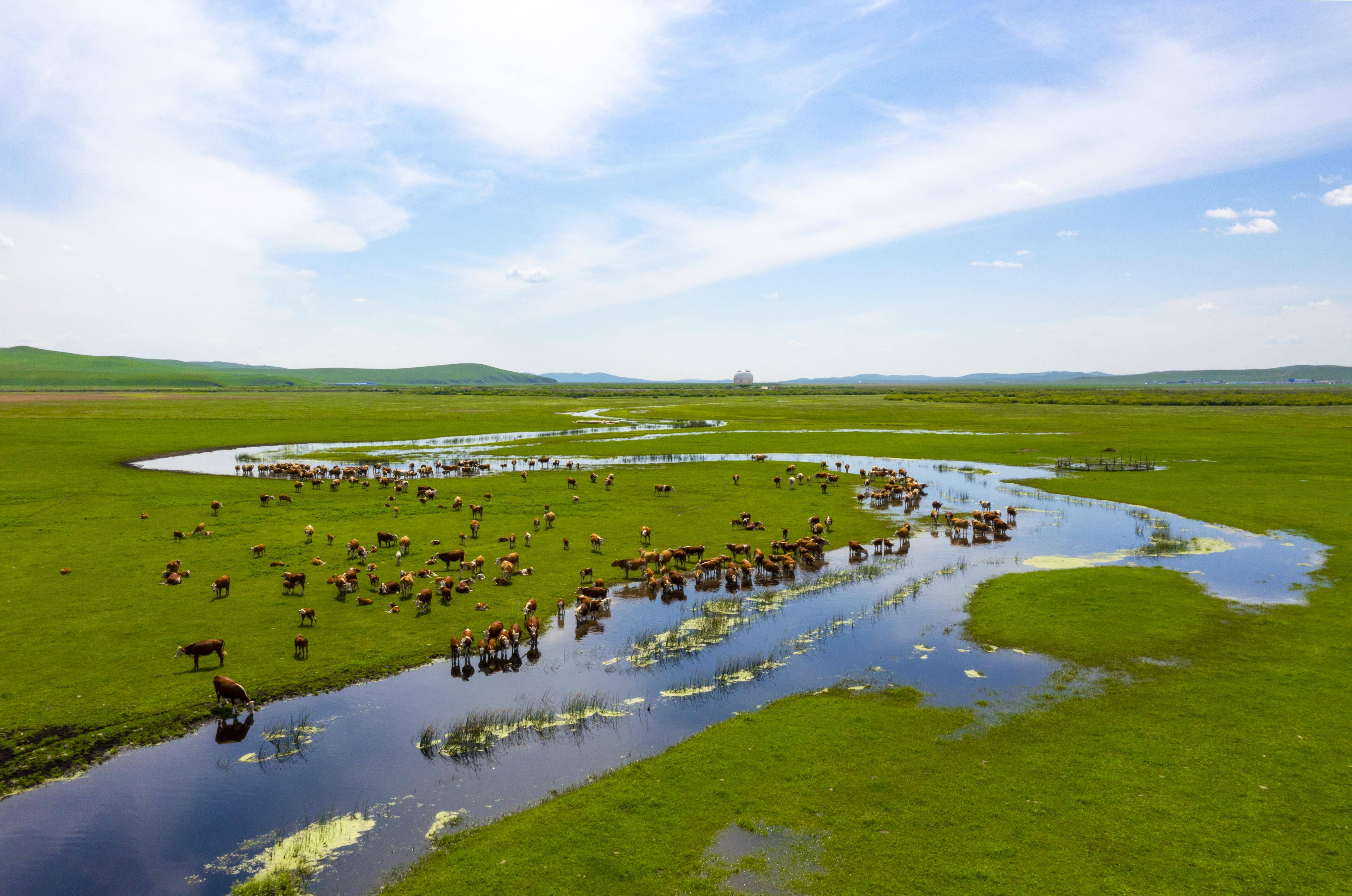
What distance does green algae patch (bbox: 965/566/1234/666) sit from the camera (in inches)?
746

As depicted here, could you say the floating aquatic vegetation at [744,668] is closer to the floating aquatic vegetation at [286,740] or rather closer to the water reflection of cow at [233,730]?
the floating aquatic vegetation at [286,740]

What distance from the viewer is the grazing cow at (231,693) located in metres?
15.8

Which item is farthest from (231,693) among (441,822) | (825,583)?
(825,583)

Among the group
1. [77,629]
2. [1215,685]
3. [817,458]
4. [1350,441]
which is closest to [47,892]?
[77,629]

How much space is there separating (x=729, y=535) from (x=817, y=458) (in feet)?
106

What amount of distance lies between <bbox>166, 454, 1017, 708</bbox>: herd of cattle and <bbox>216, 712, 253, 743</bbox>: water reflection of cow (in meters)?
0.64

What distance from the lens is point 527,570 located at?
85.2 ft

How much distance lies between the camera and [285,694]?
1655 cm

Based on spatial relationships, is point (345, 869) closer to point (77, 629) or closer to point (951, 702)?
point (951, 702)

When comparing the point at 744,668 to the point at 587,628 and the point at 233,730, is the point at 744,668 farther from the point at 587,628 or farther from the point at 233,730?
the point at 233,730

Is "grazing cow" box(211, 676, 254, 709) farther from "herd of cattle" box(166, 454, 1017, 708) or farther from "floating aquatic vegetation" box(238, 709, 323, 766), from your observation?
"floating aquatic vegetation" box(238, 709, 323, 766)

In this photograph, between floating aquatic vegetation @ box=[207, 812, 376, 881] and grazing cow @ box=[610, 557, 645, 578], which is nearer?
floating aquatic vegetation @ box=[207, 812, 376, 881]

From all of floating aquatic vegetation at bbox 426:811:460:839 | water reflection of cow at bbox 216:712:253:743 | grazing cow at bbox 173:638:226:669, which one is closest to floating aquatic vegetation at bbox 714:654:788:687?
floating aquatic vegetation at bbox 426:811:460:839

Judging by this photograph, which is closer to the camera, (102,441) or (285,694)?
(285,694)
